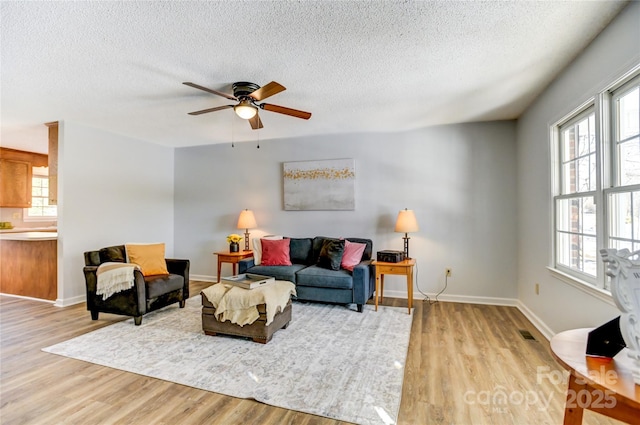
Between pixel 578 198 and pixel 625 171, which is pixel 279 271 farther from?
A: pixel 625 171

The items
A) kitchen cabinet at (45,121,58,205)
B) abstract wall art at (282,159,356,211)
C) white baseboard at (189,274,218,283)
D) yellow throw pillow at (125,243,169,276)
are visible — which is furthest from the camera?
white baseboard at (189,274,218,283)

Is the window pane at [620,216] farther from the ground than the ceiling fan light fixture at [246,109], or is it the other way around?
the ceiling fan light fixture at [246,109]

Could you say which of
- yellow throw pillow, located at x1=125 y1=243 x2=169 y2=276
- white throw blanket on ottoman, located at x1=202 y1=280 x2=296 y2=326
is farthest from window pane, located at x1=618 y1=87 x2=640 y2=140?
yellow throw pillow, located at x1=125 y1=243 x2=169 y2=276

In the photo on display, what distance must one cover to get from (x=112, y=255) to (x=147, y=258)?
1.27ft

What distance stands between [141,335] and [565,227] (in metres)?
4.25

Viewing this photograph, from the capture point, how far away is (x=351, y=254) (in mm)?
4207

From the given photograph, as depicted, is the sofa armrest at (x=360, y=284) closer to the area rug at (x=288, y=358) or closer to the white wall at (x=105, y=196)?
the area rug at (x=288, y=358)

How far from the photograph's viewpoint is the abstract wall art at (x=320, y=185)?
475 cm

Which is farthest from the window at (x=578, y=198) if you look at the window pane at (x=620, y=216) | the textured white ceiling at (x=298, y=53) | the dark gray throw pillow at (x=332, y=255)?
the dark gray throw pillow at (x=332, y=255)

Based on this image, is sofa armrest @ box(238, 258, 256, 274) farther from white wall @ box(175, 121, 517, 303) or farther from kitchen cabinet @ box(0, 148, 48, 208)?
kitchen cabinet @ box(0, 148, 48, 208)

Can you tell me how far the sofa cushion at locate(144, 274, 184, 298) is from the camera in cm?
349

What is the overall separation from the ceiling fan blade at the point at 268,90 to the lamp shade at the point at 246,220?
258 centimetres

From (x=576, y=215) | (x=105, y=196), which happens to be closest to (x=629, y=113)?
(x=576, y=215)

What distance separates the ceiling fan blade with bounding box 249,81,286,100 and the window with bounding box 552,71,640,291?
231cm
